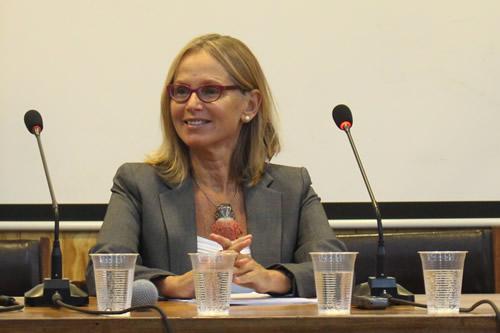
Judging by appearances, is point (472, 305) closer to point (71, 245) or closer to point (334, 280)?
point (334, 280)

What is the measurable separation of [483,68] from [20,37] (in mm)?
1682

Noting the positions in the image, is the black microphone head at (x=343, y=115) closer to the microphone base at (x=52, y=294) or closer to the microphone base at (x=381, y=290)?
the microphone base at (x=381, y=290)

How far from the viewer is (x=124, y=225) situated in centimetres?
277

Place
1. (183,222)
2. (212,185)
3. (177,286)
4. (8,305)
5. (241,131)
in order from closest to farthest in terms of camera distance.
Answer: (8,305) < (177,286) < (183,222) < (212,185) < (241,131)

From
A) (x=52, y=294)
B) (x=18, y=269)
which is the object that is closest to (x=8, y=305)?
(x=52, y=294)

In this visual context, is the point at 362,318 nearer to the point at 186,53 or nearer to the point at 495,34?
the point at 186,53

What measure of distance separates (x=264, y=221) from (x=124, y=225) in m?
0.42

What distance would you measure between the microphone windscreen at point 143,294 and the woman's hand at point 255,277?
1.39 ft

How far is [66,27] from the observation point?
376 centimetres

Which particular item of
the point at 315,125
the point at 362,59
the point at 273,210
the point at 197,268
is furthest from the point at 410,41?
the point at 197,268

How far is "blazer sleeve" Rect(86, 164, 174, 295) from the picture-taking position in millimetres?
2609

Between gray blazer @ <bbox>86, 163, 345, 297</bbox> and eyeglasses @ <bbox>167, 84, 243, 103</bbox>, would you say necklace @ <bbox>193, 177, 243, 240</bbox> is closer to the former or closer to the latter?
gray blazer @ <bbox>86, 163, 345, 297</bbox>

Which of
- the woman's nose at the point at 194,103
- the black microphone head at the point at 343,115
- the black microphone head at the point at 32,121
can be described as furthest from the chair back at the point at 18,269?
the black microphone head at the point at 343,115

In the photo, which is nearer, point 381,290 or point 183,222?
point 381,290
